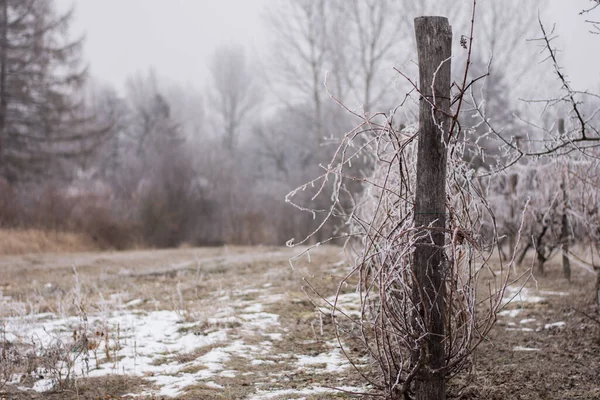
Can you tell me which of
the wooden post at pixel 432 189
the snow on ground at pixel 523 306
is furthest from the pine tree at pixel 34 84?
the wooden post at pixel 432 189

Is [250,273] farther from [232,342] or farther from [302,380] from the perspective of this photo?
[302,380]

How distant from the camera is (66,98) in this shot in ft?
70.5

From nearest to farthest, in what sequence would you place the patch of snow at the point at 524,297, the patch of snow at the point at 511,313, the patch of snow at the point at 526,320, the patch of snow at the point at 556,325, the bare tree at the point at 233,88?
the patch of snow at the point at 556,325 → the patch of snow at the point at 526,320 → the patch of snow at the point at 511,313 → the patch of snow at the point at 524,297 → the bare tree at the point at 233,88

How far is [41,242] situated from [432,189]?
523 inches

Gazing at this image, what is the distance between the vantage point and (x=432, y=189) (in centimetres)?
310

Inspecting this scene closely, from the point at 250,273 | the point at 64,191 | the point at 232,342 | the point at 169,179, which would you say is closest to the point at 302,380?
the point at 232,342

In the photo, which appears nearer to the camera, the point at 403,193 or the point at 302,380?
the point at 403,193

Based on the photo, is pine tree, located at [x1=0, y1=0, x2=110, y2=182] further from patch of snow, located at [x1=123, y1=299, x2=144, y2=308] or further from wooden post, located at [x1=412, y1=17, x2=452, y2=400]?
wooden post, located at [x1=412, y1=17, x2=452, y2=400]

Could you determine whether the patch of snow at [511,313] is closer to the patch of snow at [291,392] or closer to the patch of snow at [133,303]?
the patch of snow at [291,392]

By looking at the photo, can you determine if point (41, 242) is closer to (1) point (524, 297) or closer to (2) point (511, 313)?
(1) point (524, 297)

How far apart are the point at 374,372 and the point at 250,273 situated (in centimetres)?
560

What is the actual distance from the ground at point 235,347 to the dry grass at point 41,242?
6.16m

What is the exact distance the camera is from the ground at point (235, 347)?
3.77 metres

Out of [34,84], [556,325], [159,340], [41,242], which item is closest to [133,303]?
[159,340]
